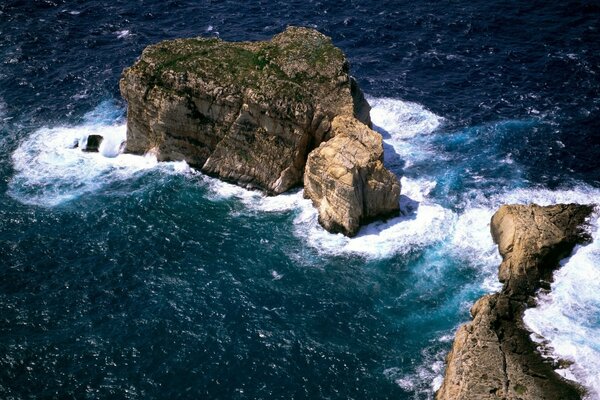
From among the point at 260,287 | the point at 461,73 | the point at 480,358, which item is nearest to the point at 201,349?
the point at 260,287

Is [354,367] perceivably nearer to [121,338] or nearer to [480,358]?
[480,358]

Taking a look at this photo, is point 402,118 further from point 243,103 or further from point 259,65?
point 243,103

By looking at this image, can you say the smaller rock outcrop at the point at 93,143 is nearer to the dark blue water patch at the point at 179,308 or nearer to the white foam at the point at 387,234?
the dark blue water patch at the point at 179,308

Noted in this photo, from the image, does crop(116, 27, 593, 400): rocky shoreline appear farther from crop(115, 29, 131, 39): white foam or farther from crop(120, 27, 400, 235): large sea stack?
crop(115, 29, 131, 39): white foam

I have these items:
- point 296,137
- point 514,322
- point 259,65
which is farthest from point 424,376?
point 259,65

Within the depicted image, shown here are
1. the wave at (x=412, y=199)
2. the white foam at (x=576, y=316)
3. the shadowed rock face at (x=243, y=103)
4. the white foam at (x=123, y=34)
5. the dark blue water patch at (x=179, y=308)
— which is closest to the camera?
the white foam at (x=576, y=316)

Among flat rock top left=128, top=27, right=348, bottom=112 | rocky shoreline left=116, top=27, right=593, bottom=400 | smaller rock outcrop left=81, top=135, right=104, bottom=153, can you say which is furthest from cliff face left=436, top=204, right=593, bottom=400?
smaller rock outcrop left=81, top=135, right=104, bottom=153

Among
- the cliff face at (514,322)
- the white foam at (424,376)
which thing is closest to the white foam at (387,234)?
the cliff face at (514,322)
